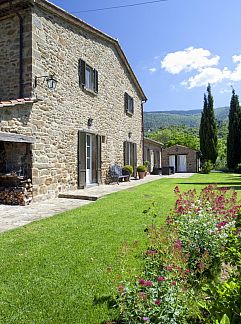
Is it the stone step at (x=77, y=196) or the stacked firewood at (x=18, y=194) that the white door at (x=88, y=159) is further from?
the stacked firewood at (x=18, y=194)

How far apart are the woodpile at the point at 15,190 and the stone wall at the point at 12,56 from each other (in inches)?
103

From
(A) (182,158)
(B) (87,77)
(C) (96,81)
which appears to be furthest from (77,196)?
(A) (182,158)

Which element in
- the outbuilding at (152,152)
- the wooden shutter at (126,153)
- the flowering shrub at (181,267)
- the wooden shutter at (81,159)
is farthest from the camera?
the outbuilding at (152,152)

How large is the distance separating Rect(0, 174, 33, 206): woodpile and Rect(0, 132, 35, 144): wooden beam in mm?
1077

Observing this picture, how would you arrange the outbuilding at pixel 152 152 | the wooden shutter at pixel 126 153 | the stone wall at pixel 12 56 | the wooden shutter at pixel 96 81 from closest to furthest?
the stone wall at pixel 12 56 → the wooden shutter at pixel 96 81 → the wooden shutter at pixel 126 153 → the outbuilding at pixel 152 152

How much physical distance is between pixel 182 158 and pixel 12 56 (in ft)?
80.6

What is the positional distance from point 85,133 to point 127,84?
7342 millimetres

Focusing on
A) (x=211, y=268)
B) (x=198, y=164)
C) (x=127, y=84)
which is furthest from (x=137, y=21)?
(x=198, y=164)

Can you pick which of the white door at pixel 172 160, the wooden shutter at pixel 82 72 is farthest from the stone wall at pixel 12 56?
the white door at pixel 172 160

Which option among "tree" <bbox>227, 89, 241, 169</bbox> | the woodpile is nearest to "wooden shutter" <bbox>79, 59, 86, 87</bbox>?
the woodpile

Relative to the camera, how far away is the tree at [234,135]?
3048cm

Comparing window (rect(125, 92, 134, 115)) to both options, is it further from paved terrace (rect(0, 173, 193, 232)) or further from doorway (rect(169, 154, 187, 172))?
doorway (rect(169, 154, 187, 172))

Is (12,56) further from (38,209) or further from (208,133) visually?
(208,133)

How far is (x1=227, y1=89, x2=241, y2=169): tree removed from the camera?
30.5 metres
